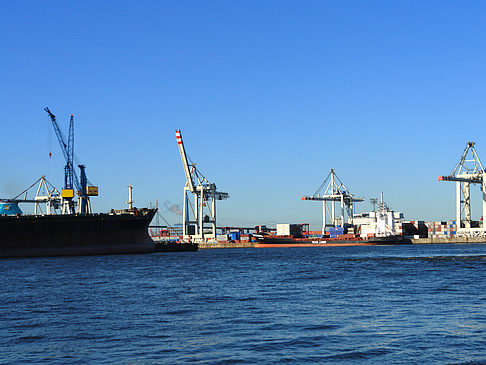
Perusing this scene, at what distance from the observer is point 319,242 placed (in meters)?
182

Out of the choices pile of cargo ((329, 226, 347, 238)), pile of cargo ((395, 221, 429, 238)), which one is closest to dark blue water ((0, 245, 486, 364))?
pile of cargo ((329, 226, 347, 238))

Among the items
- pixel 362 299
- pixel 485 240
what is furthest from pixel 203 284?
pixel 485 240

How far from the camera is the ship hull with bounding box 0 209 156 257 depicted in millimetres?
85250

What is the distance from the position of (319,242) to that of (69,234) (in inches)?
4234

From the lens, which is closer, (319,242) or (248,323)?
(248,323)

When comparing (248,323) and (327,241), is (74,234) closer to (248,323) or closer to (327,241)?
(248,323)

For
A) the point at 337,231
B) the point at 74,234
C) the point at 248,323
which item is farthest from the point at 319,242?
the point at 248,323

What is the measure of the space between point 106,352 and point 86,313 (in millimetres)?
9068

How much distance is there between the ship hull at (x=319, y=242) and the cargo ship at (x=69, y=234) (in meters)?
92.4

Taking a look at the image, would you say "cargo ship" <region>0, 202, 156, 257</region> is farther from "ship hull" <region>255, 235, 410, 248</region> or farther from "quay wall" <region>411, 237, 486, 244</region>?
"quay wall" <region>411, 237, 486, 244</region>

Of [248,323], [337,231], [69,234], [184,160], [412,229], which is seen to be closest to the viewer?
[248,323]

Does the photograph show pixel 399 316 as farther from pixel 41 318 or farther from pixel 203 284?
pixel 203 284

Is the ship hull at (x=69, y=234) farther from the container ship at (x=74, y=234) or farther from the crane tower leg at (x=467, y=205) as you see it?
the crane tower leg at (x=467, y=205)

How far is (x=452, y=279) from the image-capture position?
40406 mm
